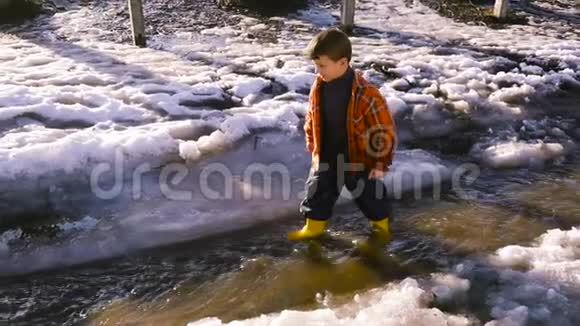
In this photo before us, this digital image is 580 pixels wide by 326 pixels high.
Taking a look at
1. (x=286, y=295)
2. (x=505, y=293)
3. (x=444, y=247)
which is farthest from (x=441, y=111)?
(x=286, y=295)

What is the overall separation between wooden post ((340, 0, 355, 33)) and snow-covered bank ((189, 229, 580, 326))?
18.3 ft

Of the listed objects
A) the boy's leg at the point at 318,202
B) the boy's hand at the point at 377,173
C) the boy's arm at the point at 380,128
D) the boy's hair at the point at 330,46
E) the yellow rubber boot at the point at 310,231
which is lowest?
the yellow rubber boot at the point at 310,231

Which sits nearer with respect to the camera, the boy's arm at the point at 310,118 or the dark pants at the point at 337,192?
the boy's arm at the point at 310,118

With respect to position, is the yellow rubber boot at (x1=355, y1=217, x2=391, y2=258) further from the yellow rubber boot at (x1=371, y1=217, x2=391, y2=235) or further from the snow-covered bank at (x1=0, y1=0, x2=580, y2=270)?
the snow-covered bank at (x1=0, y1=0, x2=580, y2=270)

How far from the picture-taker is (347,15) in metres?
8.80

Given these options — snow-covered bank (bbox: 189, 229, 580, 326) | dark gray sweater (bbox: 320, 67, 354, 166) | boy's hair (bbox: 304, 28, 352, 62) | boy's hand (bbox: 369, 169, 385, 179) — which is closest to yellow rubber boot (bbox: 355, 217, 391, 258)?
snow-covered bank (bbox: 189, 229, 580, 326)

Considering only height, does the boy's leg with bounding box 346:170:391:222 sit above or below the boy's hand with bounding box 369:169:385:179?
below

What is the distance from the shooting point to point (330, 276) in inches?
151

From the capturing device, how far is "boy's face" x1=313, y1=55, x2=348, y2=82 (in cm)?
344

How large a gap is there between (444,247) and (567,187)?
5.28 ft

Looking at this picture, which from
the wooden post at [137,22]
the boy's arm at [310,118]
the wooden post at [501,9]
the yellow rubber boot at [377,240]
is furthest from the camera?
the wooden post at [501,9]

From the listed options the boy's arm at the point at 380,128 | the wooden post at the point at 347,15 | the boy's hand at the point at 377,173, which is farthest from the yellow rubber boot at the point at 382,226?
the wooden post at the point at 347,15

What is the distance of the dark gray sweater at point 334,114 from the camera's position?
3.64m

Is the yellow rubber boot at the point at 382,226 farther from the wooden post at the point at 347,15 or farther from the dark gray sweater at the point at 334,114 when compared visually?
the wooden post at the point at 347,15
